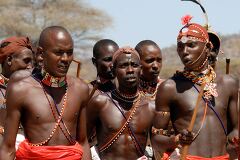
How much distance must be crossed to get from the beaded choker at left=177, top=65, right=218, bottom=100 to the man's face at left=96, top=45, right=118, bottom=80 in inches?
93.6

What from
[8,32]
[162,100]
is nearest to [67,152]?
[162,100]

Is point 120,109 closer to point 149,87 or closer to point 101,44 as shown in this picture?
point 149,87

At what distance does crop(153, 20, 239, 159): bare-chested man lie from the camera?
26.0 ft

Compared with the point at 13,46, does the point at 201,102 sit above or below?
below

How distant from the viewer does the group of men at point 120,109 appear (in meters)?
7.25

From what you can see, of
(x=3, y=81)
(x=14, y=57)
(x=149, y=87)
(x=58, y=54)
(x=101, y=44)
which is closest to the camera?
(x=58, y=54)

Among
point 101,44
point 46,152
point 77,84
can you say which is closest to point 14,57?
point 101,44

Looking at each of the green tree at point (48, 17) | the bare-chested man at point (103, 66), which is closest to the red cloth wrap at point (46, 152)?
the bare-chested man at point (103, 66)

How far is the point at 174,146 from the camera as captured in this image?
803 centimetres

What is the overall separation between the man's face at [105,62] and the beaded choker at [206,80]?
2377mm

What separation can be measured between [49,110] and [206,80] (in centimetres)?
171

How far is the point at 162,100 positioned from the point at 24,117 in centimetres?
148

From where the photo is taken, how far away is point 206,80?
8.07 m

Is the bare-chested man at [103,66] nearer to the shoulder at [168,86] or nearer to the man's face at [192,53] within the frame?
the shoulder at [168,86]
